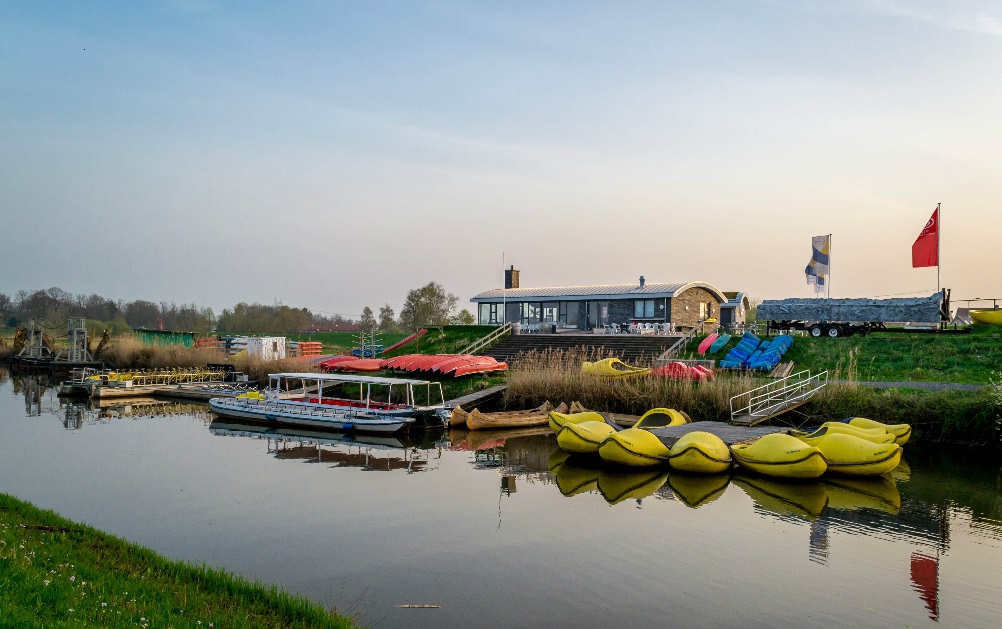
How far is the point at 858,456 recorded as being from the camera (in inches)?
585

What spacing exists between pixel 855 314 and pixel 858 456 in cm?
1859

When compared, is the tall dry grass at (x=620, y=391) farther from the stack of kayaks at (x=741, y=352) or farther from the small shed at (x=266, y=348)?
the small shed at (x=266, y=348)

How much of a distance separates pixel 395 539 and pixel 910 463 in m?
12.1

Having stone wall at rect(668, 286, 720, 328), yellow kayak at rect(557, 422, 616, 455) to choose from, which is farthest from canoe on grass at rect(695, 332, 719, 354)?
yellow kayak at rect(557, 422, 616, 455)

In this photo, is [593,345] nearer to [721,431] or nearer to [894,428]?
[721,431]

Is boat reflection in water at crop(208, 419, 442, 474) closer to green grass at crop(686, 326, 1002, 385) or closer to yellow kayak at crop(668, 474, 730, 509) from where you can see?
yellow kayak at crop(668, 474, 730, 509)

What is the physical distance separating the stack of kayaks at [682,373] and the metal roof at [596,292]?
16.4m

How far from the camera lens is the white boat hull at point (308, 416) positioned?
21.8m

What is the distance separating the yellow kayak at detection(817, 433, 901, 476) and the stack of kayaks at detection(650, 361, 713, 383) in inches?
297

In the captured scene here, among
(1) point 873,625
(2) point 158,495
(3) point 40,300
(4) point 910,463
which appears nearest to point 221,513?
(2) point 158,495

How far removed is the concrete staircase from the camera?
31297 millimetres

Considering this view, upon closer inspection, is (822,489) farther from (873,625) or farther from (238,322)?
(238,322)

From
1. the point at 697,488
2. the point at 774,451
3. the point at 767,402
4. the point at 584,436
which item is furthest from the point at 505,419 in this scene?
the point at 774,451

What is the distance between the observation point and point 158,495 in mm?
13945
